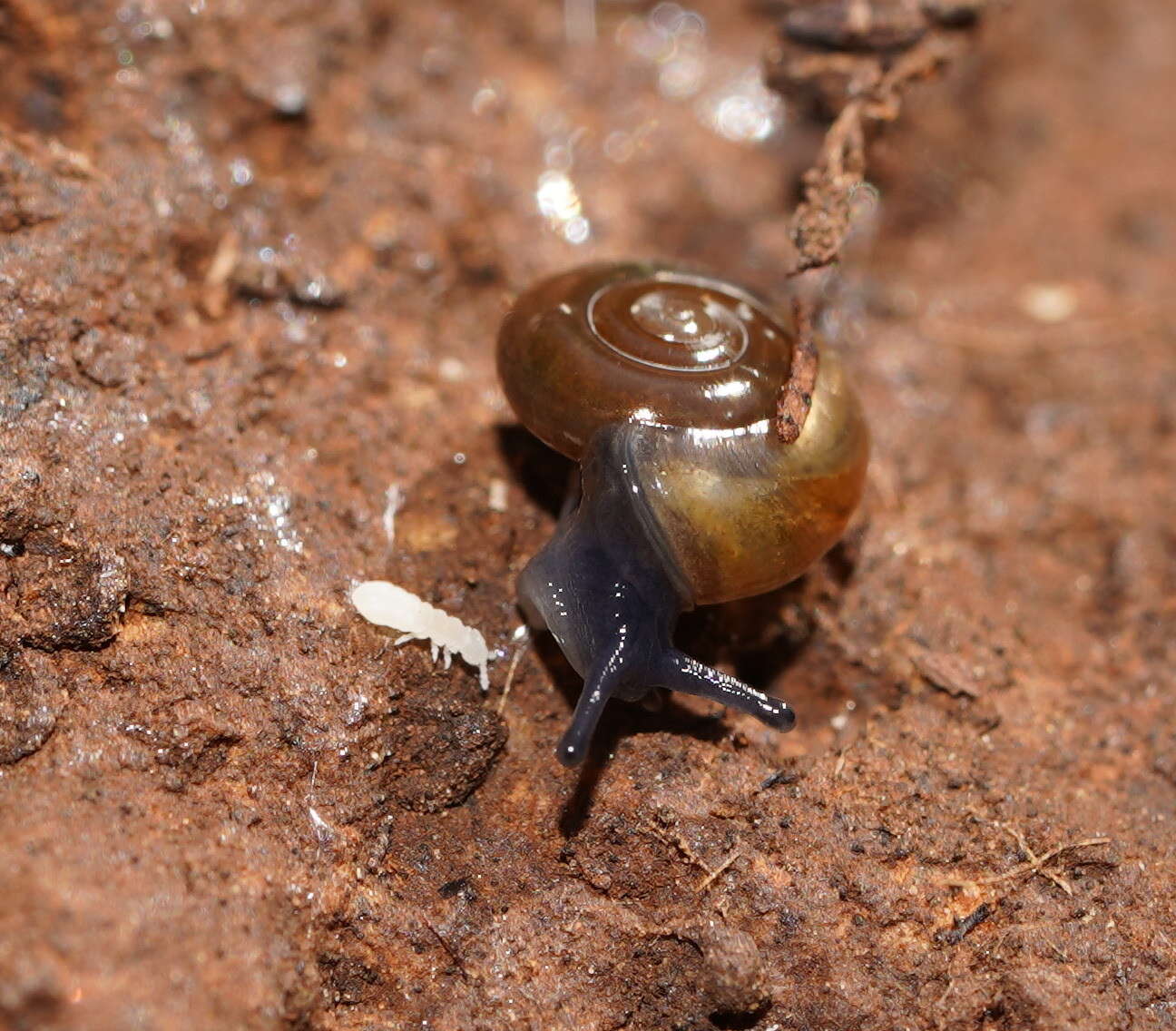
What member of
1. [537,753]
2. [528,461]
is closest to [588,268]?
[528,461]

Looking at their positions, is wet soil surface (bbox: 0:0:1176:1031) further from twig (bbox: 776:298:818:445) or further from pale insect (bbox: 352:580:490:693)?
twig (bbox: 776:298:818:445)

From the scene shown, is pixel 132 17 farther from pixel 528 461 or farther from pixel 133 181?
pixel 528 461

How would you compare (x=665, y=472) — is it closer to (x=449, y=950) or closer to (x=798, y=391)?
(x=798, y=391)

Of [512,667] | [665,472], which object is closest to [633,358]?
[665,472]

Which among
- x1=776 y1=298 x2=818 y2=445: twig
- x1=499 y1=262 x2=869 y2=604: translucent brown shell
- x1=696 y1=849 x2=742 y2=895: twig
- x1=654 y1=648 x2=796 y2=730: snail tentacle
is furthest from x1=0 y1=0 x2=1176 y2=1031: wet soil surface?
x1=776 y1=298 x2=818 y2=445: twig

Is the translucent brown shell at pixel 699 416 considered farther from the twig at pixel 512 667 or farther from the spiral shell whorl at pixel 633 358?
the twig at pixel 512 667

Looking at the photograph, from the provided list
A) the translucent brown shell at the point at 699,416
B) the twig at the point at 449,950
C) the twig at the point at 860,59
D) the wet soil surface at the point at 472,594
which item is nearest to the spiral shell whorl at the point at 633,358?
the translucent brown shell at the point at 699,416
